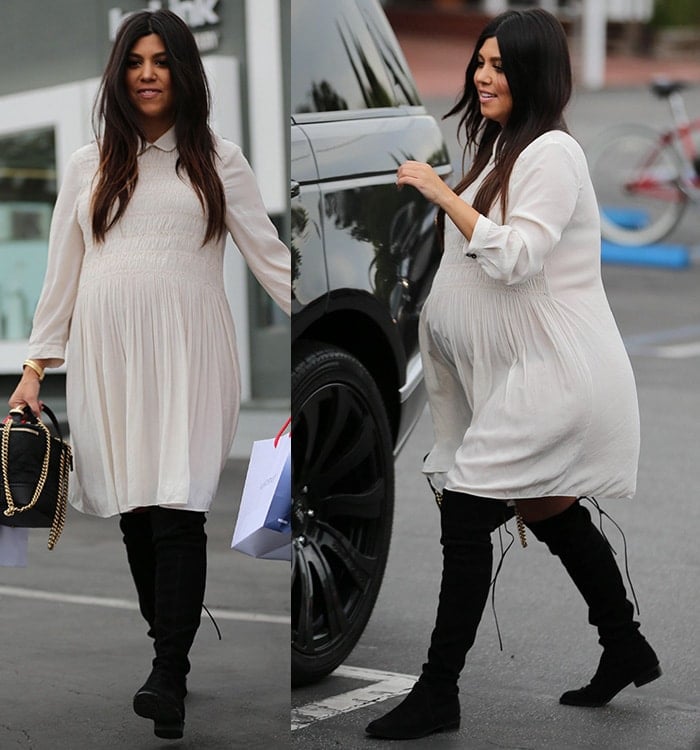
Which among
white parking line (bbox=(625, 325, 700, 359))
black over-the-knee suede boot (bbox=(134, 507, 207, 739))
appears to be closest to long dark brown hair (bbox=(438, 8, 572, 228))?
black over-the-knee suede boot (bbox=(134, 507, 207, 739))

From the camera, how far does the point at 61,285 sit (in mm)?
3609

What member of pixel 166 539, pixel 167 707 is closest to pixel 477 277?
pixel 166 539

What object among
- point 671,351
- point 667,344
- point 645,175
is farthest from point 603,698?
point 645,175

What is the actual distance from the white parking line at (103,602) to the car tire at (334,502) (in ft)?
1.01

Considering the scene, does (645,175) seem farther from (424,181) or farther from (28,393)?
(28,393)

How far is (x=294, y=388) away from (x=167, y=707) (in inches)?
35.5

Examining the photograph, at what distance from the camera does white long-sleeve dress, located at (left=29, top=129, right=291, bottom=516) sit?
3.52 m

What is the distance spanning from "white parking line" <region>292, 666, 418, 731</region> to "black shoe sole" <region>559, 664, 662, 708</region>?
43 cm

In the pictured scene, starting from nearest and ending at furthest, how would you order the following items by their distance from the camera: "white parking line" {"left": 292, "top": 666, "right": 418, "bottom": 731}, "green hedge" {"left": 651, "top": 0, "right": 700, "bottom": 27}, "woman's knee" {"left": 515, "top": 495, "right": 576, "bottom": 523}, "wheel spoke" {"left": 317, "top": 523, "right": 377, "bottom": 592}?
"woman's knee" {"left": 515, "top": 495, "right": 576, "bottom": 523} → "white parking line" {"left": 292, "top": 666, "right": 418, "bottom": 731} → "wheel spoke" {"left": 317, "top": 523, "right": 377, "bottom": 592} → "green hedge" {"left": 651, "top": 0, "right": 700, "bottom": 27}

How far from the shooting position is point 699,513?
21.9 feet

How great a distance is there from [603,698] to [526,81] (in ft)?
5.24

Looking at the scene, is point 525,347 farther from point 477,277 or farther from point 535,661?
point 535,661

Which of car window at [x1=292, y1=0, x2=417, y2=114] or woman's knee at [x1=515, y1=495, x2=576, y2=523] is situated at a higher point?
car window at [x1=292, y1=0, x2=417, y2=114]

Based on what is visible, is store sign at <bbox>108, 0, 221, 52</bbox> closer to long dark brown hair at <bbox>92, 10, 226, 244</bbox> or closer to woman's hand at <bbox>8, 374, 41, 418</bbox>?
long dark brown hair at <bbox>92, 10, 226, 244</bbox>
